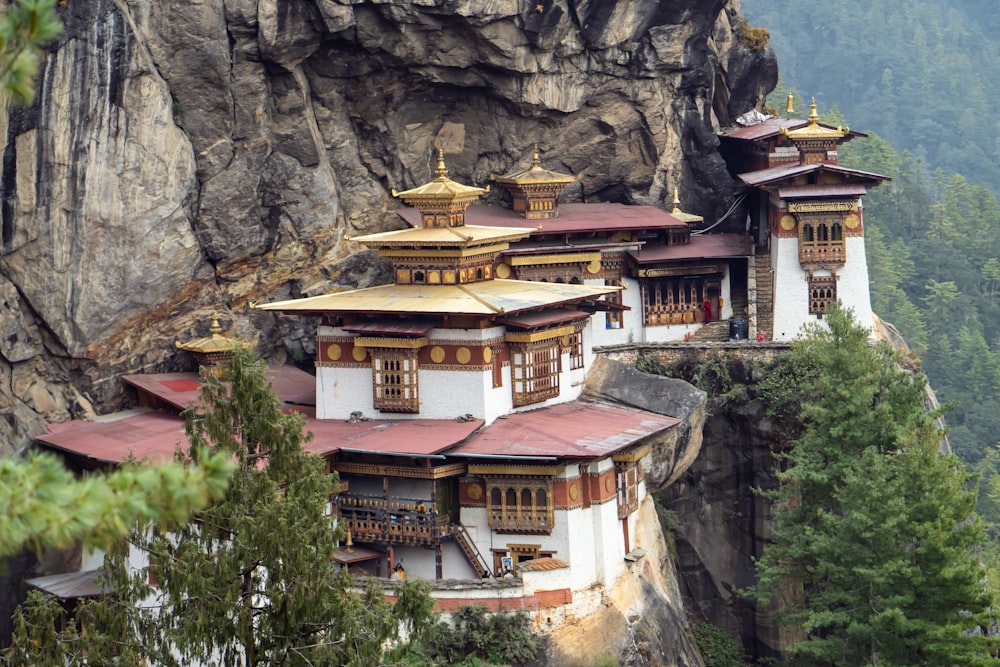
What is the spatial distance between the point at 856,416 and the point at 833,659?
17.2 feet

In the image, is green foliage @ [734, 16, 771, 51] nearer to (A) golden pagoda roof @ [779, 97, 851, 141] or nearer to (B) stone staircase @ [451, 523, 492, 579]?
(A) golden pagoda roof @ [779, 97, 851, 141]

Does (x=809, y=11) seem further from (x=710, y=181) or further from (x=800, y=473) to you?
(x=800, y=473)

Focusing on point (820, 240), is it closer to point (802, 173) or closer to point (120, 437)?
point (802, 173)

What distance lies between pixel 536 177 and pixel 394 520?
1286cm

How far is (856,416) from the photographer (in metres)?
37.4

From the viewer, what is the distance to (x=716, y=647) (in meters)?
40.9

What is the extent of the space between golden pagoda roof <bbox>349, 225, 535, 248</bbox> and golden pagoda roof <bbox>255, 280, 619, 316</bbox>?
3.09 feet

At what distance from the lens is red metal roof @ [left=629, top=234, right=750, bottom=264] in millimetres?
44562

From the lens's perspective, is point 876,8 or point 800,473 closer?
point 800,473

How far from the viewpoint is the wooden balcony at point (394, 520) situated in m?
34.5

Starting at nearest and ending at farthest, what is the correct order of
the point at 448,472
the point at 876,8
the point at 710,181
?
the point at 448,472, the point at 710,181, the point at 876,8

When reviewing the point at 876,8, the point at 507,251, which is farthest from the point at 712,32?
the point at 876,8

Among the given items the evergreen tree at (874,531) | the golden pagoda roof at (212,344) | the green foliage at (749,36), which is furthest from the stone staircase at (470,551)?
the green foliage at (749,36)

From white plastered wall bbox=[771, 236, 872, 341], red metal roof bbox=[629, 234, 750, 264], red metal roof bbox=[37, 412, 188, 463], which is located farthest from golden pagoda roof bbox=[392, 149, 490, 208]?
white plastered wall bbox=[771, 236, 872, 341]
